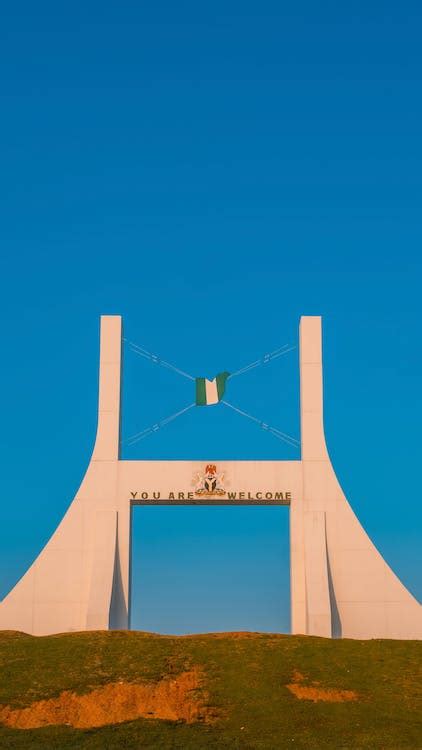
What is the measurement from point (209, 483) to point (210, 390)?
3671mm

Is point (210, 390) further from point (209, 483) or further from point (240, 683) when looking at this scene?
point (240, 683)

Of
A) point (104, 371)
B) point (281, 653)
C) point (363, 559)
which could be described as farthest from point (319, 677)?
point (104, 371)

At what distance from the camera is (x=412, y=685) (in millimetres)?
34062

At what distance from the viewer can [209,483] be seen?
149 ft

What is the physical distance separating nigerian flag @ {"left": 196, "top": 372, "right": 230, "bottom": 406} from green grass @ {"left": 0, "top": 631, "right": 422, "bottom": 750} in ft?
34.7

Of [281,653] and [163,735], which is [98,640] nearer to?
[281,653]

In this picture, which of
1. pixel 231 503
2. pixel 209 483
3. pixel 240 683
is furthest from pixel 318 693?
pixel 231 503

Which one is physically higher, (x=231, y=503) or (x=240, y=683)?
(x=231, y=503)

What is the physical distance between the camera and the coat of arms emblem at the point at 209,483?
45344 mm

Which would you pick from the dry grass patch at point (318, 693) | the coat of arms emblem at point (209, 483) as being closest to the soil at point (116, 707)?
the dry grass patch at point (318, 693)

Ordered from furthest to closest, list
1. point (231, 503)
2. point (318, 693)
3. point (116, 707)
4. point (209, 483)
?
point (231, 503) < point (209, 483) < point (318, 693) < point (116, 707)

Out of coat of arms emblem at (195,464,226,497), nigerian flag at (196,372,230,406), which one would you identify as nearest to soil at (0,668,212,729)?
coat of arms emblem at (195,464,226,497)

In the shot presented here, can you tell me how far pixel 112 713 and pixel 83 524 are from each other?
1425cm

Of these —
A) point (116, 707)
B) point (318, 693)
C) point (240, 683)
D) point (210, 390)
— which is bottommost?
point (116, 707)
